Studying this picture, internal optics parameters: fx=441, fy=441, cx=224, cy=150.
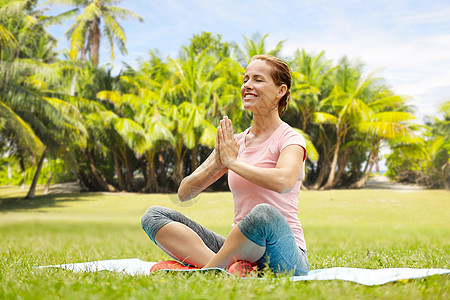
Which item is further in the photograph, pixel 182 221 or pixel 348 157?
pixel 348 157

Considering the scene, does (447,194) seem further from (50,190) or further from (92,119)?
(50,190)

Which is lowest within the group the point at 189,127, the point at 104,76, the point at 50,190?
the point at 50,190

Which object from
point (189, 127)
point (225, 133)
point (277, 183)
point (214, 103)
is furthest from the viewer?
point (214, 103)

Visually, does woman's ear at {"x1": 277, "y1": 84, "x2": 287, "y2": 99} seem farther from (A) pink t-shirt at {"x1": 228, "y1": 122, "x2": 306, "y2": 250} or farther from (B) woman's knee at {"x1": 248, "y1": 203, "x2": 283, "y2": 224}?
(B) woman's knee at {"x1": 248, "y1": 203, "x2": 283, "y2": 224}

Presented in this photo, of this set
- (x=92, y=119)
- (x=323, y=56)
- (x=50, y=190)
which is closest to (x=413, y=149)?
(x=323, y=56)

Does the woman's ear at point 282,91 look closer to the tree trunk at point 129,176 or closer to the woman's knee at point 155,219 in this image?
the woman's knee at point 155,219

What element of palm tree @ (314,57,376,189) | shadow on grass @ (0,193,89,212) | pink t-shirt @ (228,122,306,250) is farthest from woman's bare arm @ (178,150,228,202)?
palm tree @ (314,57,376,189)

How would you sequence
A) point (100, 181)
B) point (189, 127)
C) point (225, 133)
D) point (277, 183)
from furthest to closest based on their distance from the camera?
point (100, 181) < point (189, 127) < point (225, 133) < point (277, 183)

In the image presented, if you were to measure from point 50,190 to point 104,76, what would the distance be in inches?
306

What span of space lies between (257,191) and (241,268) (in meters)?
0.48

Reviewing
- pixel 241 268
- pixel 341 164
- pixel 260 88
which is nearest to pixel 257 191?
pixel 241 268

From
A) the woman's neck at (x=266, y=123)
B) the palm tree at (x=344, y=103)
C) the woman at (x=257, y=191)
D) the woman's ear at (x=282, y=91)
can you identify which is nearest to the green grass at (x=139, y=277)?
the woman at (x=257, y=191)

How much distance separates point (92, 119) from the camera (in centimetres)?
2167

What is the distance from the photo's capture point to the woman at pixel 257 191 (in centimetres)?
258
